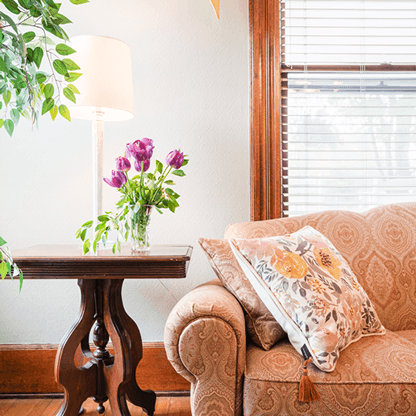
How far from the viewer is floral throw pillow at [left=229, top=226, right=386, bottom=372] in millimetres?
1063

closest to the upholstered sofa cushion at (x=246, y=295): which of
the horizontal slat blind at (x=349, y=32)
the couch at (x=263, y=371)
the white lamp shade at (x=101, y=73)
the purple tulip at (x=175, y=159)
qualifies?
the couch at (x=263, y=371)

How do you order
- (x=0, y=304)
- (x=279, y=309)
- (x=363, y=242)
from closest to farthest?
(x=279, y=309) → (x=363, y=242) → (x=0, y=304)

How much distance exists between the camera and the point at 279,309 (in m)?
1.12

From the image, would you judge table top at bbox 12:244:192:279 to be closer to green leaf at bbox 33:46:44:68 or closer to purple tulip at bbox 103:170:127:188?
purple tulip at bbox 103:170:127:188

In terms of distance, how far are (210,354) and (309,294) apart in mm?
337

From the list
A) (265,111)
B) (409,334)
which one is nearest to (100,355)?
(409,334)

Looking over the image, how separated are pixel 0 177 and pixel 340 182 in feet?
5.69

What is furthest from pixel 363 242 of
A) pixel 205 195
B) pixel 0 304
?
pixel 0 304

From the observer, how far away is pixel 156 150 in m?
1.89

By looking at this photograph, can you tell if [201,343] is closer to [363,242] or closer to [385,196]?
[363,242]

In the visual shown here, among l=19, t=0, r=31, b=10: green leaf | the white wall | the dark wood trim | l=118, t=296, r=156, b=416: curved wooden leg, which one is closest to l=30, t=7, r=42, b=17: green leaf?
l=19, t=0, r=31, b=10: green leaf

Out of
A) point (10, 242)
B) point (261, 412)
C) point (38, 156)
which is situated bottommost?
point (261, 412)

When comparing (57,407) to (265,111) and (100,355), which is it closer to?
(100,355)

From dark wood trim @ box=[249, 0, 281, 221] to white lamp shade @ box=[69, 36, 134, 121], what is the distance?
0.72 m
